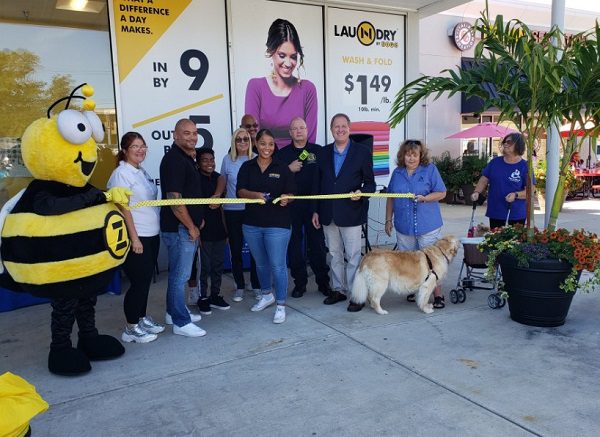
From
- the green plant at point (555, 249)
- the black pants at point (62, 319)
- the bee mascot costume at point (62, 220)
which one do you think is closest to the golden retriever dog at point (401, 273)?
the green plant at point (555, 249)

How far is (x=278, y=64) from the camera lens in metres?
7.39

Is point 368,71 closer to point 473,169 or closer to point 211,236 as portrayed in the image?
point 211,236

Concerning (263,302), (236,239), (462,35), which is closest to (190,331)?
(263,302)

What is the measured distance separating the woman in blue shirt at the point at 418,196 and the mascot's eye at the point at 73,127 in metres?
3.07

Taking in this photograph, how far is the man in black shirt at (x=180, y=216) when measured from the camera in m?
4.08

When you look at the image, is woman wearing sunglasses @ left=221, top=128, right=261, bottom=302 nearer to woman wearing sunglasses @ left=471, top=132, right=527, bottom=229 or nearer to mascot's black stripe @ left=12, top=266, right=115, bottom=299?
mascot's black stripe @ left=12, top=266, right=115, bottom=299

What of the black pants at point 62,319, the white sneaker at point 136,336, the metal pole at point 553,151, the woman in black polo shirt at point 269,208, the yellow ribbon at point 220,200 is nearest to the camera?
the black pants at point 62,319

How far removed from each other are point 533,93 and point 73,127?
12.4 feet

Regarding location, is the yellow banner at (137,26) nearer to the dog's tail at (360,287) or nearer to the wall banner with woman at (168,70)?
the wall banner with woman at (168,70)

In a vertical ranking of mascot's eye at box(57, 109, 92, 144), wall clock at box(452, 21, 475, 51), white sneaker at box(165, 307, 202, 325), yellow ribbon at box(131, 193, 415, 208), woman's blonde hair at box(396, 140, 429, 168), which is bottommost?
white sneaker at box(165, 307, 202, 325)

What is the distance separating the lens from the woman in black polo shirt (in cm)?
464

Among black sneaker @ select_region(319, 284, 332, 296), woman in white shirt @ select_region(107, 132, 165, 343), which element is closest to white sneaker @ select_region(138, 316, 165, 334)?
woman in white shirt @ select_region(107, 132, 165, 343)

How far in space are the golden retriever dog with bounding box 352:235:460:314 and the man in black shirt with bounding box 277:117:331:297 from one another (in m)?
0.78

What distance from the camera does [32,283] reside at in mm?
3285
